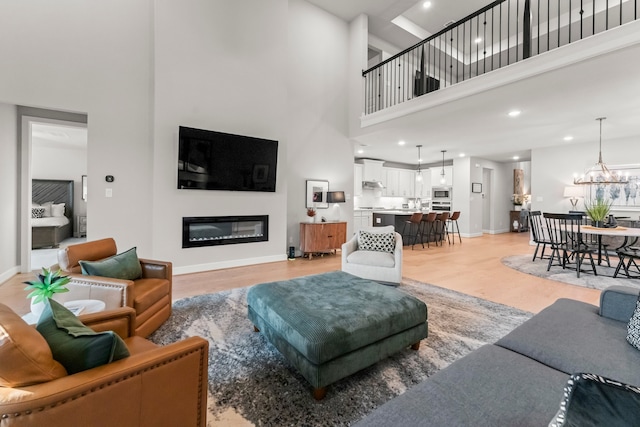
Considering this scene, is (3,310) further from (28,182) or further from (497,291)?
(28,182)

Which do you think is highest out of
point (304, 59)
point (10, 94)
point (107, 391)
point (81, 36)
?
point (304, 59)

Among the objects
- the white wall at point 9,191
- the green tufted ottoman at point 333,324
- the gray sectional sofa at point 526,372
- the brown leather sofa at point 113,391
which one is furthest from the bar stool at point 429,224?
the white wall at point 9,191

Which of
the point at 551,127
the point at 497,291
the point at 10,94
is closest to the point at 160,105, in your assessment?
the point at 10,94

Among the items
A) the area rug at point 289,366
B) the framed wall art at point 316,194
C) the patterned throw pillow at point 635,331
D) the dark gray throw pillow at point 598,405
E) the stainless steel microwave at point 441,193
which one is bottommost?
the area rug at point 289,366

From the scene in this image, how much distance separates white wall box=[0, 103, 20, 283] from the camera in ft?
12.5

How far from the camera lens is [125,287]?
2.09 metres

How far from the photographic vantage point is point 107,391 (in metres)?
0.94

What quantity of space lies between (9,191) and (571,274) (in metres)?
8.40

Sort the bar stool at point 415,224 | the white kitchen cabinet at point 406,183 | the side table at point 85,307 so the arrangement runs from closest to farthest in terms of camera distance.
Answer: the side table at point 85,307 < the bar stool at point 415,224 < the white kitchen cabinet at point 406,183

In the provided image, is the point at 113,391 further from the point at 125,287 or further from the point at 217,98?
the point at 217,98

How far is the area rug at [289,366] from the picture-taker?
5.16 feet

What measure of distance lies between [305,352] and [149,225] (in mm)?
3715

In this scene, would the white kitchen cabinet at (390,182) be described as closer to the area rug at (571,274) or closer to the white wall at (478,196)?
the white wall at (478,196)

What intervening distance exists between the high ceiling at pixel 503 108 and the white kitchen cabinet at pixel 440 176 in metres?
1.05
